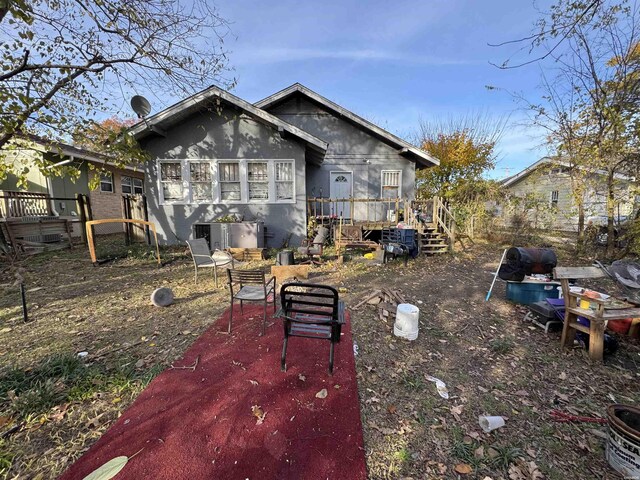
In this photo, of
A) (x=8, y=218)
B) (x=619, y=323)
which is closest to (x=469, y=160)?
(x=619, y=323)

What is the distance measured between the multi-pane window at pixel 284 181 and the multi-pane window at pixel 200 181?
2.61 metres

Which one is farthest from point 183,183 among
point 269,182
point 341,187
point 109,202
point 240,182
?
point 109,202

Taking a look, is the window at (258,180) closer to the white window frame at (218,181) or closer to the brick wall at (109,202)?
the white window frame at (218,181)

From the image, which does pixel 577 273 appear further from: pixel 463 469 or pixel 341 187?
pixel 341 187

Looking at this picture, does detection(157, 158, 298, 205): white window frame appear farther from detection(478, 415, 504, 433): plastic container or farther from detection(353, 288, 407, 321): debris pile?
detection(478, 415, 504, 433): plastic container

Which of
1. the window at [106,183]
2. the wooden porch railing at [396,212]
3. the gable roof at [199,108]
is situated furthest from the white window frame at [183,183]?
the window at [106,183]

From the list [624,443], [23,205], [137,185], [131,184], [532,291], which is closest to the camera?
[624,443]

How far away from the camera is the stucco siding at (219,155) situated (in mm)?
9773

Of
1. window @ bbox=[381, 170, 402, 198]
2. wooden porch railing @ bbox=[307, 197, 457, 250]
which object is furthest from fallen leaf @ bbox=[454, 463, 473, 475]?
window @ bbox=[381, 170, 402, 198]

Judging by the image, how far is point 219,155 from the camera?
991 cm

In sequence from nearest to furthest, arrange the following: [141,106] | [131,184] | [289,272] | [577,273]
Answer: [577,273] < [289,272] < [141,106] < [131,184]

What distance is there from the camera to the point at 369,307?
4910 mm

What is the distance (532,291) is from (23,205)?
53.8 feet

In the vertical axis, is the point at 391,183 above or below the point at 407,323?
above
